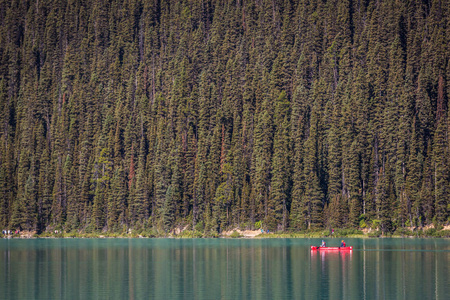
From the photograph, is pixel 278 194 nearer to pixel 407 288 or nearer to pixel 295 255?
pixel 295 255

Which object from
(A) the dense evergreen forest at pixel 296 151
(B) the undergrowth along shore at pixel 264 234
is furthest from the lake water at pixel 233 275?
(A) the dense evergreen forest at pixel 296 151

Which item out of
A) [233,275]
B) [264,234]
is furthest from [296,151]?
[233,275]

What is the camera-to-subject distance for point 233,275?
6938cm

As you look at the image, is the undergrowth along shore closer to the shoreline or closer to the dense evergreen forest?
the shoreline

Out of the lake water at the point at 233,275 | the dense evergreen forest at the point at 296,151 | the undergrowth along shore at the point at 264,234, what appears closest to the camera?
the lake water at the point at 233,275

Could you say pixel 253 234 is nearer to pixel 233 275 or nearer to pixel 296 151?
pixel 296 151

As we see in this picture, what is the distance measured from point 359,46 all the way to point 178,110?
174ft

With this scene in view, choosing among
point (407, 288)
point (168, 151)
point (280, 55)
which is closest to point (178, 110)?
point (168, 151)

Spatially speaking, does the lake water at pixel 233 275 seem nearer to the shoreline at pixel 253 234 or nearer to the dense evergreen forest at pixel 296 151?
the shoreline at pixel 253 234

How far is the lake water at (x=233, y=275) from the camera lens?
5619 cm

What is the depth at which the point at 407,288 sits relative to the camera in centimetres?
5806

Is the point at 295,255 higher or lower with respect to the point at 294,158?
lower

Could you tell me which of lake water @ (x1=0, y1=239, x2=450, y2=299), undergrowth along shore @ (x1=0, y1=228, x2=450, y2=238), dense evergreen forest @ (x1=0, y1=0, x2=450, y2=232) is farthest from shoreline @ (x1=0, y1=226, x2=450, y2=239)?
lake water @ (x1=0, y1=239, x2=450, y2=299)

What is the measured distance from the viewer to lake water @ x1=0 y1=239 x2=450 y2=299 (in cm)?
5619
